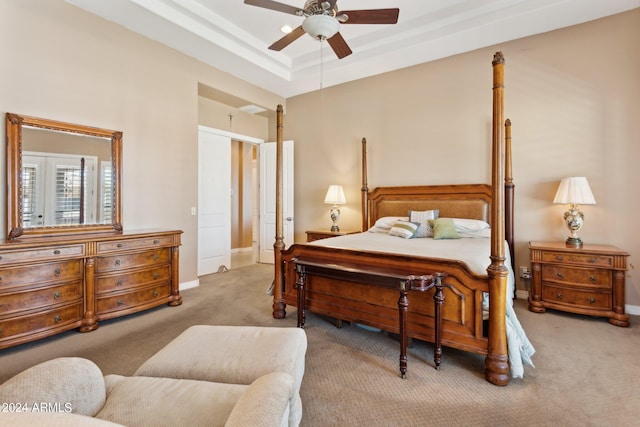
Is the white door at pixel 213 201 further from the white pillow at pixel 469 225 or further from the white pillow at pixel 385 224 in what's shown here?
the white pillow at pixel 469 225

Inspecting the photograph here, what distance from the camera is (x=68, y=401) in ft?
3.28

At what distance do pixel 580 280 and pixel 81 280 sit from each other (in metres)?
4.91

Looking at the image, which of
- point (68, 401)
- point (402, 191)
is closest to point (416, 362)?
point (68, 401)

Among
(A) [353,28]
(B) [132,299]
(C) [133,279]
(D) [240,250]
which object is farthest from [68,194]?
(D) [240,250]

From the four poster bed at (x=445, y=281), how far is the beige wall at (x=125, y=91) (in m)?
1.78

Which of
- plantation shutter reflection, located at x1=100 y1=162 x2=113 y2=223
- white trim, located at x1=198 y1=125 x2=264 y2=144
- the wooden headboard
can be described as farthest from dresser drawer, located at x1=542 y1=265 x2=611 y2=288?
white trim, located at x1=198 y1=125 x2=264 y2=144

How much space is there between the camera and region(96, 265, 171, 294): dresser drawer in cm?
296

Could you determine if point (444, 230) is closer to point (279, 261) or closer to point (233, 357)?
point (279, 261)

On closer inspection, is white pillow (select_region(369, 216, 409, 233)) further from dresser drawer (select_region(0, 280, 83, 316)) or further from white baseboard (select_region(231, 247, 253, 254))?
white baseboard (select_region(231, 247, 253, 254))

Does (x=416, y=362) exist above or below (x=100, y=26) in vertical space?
below

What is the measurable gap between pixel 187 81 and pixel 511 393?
4865 mm

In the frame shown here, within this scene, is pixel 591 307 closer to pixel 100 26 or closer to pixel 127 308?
pixel 127 308

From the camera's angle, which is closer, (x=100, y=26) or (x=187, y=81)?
(x=100, y=26)

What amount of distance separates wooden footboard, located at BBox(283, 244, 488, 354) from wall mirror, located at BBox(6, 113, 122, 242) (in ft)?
7.16
